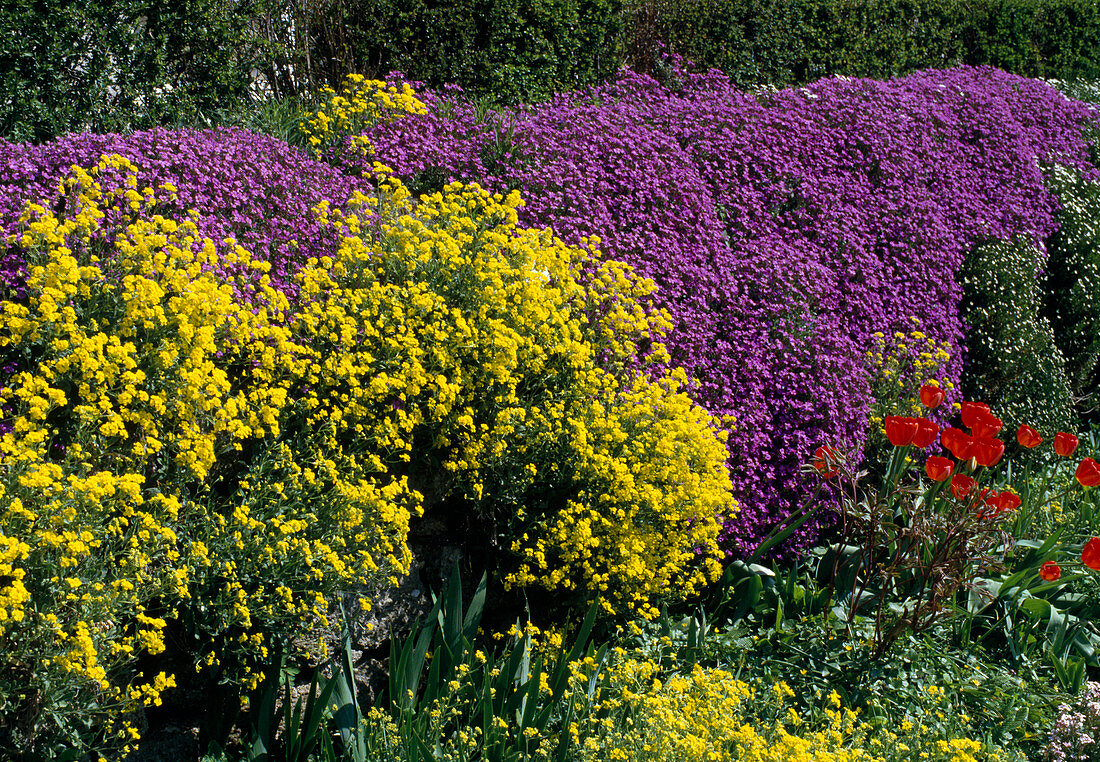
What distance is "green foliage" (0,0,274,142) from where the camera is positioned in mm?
5105

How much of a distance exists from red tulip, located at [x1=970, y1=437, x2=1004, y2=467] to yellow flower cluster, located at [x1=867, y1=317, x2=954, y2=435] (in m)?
2.03

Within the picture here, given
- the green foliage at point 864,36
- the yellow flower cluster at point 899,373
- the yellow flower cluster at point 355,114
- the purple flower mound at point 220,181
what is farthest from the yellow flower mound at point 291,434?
the green foliage at point 864,36

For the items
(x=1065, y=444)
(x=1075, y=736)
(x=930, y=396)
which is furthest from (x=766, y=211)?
(x=1075, y=736)

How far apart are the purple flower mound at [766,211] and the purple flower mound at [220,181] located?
87 centimetres

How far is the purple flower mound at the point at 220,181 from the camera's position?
4.18 metres

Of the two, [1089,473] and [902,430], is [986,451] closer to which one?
[902,430]

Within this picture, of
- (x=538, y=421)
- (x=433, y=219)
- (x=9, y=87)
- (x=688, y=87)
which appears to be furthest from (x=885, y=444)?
(x=9, y=87)

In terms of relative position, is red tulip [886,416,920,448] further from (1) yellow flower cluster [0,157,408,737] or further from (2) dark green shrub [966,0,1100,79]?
(2) dark green shrub [966,0,1100,79]

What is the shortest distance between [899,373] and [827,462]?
7.66ft

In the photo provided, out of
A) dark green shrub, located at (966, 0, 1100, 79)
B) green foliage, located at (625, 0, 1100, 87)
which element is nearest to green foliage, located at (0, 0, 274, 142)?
green foliage, located at (625, 0, 1100, 87)

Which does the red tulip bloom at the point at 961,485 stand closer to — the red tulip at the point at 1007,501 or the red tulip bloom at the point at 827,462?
the red tulip at the point at 1007,501

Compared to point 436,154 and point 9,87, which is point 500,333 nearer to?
point 436,154

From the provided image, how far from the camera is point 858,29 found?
1139 centimetres

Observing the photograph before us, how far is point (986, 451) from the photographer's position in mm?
3510
